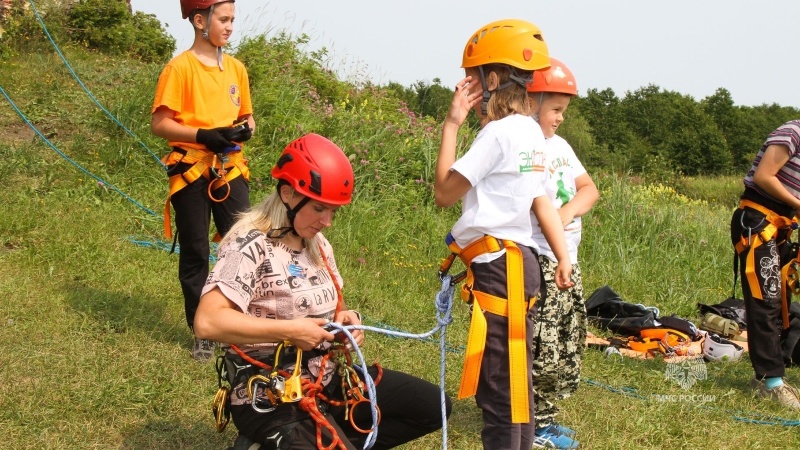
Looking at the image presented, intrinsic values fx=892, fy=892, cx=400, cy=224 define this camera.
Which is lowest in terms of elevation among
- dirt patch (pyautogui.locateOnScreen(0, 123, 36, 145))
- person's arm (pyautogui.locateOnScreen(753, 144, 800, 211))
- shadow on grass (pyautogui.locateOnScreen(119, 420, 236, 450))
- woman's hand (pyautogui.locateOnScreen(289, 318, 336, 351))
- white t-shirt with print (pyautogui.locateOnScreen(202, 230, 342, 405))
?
shadow on grass (pyautogui.locateOnScreen(119, 420, 236, 450))

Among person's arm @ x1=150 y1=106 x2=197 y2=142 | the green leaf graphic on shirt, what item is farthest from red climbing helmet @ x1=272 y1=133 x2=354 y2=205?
Result: person's arm @ x1=150 y1=106 x2=197 y2=142

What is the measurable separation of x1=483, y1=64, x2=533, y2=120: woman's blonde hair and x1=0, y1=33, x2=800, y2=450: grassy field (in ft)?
5.92

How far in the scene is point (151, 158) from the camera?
9.06m

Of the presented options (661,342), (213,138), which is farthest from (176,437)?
(661,342)

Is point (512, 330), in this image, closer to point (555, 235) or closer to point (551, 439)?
point (555, 235)

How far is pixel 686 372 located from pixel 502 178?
3164 mm

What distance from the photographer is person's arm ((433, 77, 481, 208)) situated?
12.3 ft

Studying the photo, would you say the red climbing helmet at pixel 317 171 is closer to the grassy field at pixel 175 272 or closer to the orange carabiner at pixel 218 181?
the grassy field at pixel 175 272

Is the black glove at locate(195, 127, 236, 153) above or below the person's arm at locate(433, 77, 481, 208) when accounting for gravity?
below

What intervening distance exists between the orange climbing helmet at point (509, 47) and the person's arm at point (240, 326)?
1.39m

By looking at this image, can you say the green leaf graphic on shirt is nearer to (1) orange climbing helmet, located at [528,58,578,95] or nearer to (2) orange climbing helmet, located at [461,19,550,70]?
(1) orange climbing helmet, located at [528,58,578,95]

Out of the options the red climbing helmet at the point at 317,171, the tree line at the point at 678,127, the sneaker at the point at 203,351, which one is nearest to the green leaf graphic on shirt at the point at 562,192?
the red climbing helmet at the point at 317,171

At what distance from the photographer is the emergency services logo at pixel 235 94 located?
5504mm

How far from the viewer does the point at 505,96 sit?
12.7 feet
